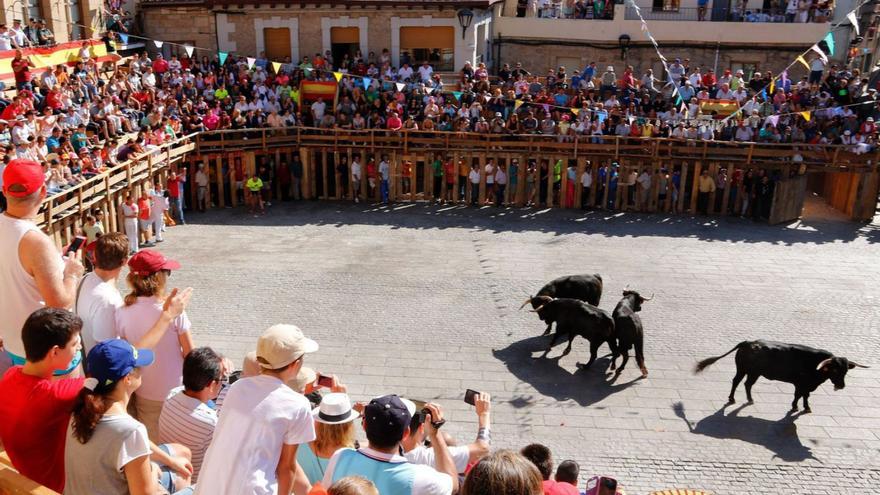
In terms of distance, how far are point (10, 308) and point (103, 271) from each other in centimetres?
71

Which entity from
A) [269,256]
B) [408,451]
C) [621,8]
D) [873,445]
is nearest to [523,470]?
[408,451]

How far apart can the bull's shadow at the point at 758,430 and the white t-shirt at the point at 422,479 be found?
677cm

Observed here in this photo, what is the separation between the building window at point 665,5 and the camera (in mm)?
27234

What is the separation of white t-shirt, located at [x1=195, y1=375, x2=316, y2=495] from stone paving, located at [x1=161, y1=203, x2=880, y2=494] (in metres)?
5.93

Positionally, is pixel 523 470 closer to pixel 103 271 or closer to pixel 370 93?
pixel 103 271

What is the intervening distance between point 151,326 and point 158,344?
0.54ft

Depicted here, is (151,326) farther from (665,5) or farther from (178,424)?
(665,5)

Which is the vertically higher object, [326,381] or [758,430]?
[326,381]

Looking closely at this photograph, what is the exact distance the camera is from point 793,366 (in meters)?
10.4

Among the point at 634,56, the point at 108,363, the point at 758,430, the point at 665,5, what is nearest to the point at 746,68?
the point at 665,5

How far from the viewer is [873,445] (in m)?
9.72

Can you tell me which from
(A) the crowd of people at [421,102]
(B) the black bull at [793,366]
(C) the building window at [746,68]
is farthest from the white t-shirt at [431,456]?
(C) the building window at [746,68]

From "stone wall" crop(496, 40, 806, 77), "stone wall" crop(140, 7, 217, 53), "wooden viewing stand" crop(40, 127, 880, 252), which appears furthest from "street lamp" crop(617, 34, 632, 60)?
"stone wall" crop(140, 7, 217, 53)

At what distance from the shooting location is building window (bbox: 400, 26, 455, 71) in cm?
2558
